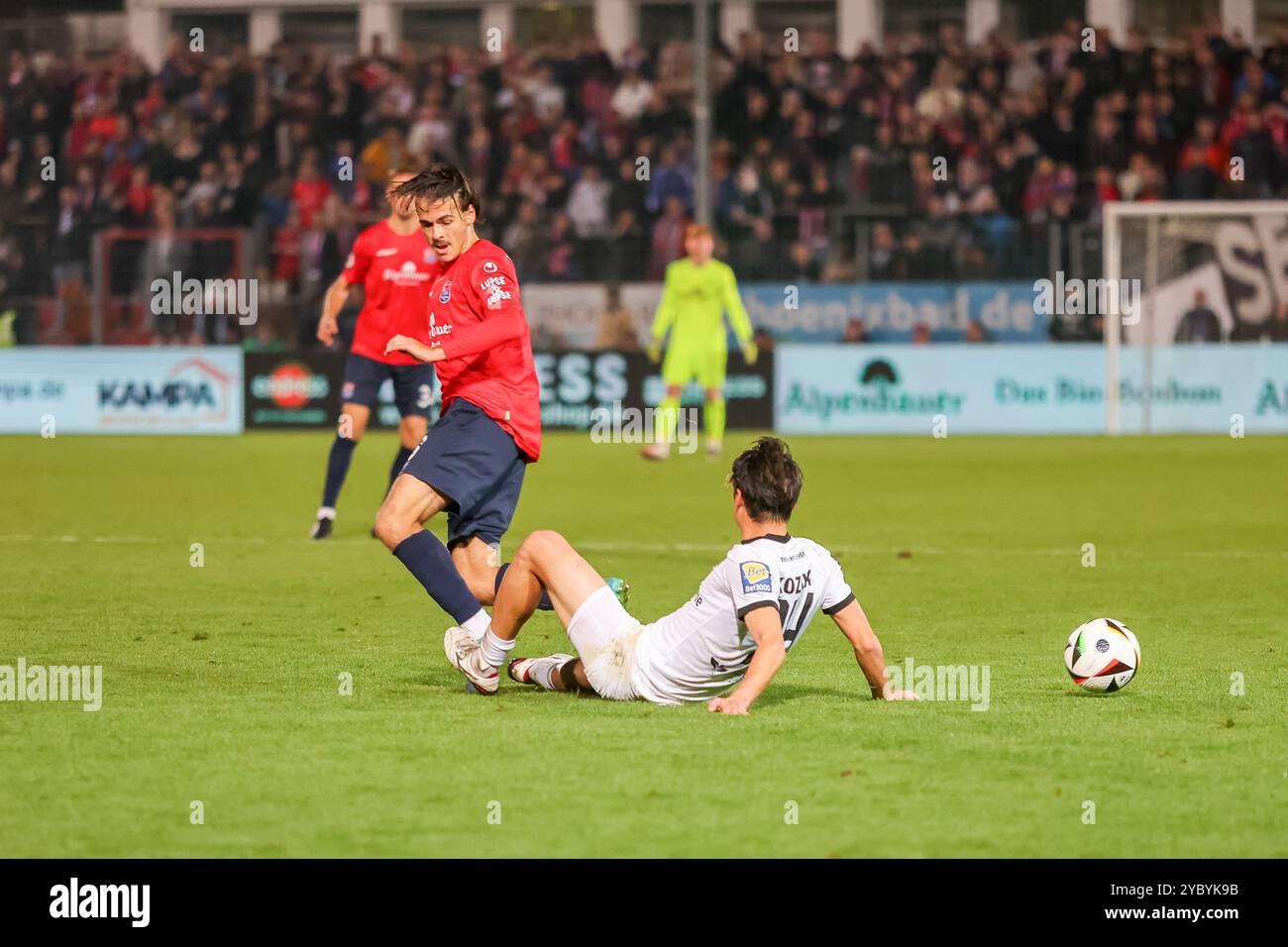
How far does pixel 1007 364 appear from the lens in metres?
23.0

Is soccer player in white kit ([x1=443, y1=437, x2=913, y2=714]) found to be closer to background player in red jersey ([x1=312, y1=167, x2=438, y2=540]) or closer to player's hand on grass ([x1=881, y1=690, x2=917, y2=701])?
player's hand on grass ([x1=881, y1=690, x2=917, y2=701])

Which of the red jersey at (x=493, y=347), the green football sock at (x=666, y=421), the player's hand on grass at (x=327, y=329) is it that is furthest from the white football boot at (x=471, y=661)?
the green football sock at (x=666, y=421)

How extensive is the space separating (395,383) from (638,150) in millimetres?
15703

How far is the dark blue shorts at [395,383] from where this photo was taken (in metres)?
12.2

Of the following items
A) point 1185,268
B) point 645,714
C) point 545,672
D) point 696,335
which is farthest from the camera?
point 1185,268

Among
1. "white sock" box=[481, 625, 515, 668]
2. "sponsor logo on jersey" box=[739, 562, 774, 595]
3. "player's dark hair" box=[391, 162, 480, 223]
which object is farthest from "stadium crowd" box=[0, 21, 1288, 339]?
"sponsor logo on jersey" box=[739, 562, 774, 595]

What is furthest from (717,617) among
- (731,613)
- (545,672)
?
(545,672)

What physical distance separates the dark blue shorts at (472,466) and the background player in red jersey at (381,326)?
4518 millimetres

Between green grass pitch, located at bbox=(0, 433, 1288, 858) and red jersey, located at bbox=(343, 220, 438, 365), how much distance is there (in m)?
1.40

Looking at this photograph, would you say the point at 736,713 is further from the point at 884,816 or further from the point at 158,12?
the point at 158,12

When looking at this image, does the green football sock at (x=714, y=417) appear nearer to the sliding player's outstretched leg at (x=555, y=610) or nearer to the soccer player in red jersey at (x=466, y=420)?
the soccer player in red jersey at (x=466, y=420)

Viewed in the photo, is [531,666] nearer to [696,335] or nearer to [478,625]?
[478,625]

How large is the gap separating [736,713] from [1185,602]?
4.21 meters

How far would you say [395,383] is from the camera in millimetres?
12250
